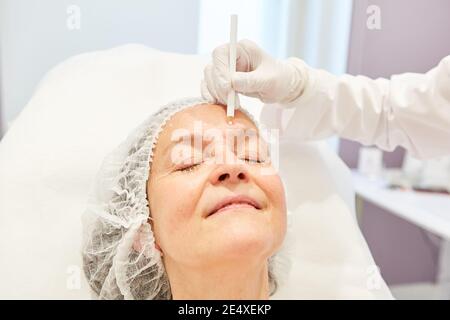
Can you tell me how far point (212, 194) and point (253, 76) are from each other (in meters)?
0.25

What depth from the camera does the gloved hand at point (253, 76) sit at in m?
0.89

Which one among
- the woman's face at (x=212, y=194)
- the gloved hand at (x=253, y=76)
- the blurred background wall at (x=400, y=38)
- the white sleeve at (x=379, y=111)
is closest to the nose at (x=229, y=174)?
the woman's face at (x=212, y=194)

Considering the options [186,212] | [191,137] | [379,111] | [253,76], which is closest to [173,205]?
[186,212]

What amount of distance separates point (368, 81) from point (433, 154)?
0.22 metres

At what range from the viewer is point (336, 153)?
4.10 ft

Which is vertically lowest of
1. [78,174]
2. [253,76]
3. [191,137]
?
[78,174]

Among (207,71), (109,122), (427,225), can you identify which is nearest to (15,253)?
(109,122)

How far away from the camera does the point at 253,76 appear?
2.97 feet

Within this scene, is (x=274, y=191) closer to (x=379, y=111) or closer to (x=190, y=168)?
(x=190, y=168)

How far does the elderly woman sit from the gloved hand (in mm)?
46

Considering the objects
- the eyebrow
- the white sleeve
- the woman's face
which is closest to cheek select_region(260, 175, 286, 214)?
the woman's face

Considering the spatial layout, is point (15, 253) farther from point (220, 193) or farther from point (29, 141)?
point (220, 193)

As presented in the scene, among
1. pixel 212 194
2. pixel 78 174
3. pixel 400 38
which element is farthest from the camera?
pixel 78 174

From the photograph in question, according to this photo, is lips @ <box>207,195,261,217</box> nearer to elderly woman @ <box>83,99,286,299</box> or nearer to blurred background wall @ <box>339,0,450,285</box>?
elderly woman @ <box>83,99,286,299</box>
